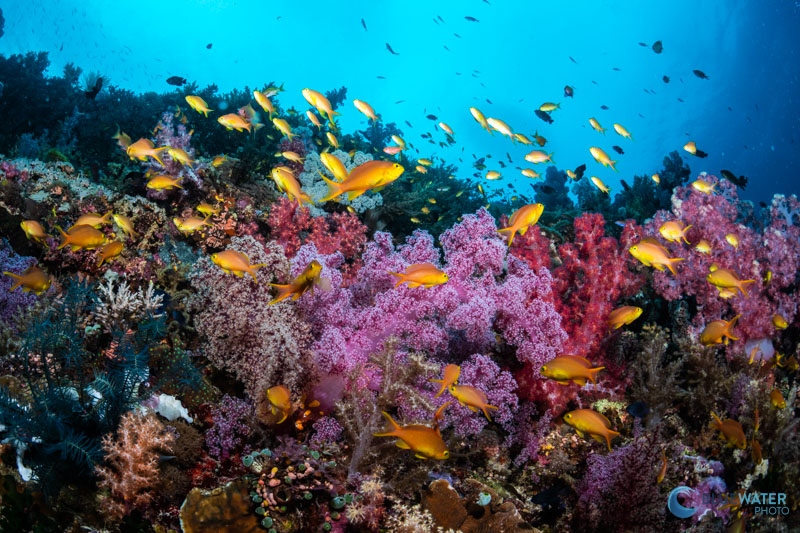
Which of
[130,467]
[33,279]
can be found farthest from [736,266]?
[33,279]

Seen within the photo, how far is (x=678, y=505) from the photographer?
3336 mm

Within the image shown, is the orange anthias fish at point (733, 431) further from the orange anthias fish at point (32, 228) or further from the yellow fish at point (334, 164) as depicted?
the orange anthias fish at point (32, 228)

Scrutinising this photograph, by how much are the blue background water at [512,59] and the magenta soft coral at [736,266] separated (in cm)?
4870

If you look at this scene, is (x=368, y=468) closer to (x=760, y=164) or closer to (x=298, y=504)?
(x=298, y=504)

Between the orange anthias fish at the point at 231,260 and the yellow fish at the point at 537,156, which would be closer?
the orange anthias fish at the point at 231,260

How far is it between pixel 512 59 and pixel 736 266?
4098 inches

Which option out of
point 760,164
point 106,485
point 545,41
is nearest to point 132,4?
point 545,41

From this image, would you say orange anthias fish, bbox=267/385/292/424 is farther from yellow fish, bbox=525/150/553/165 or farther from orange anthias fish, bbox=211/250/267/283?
yellow fish, bbox=525/150/553/165

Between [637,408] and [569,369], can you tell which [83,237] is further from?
[637,408]

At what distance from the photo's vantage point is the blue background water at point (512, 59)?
194 feet

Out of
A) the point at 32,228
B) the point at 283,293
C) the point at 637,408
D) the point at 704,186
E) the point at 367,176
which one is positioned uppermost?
the point at 704,186

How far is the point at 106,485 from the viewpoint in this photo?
247 centimetres

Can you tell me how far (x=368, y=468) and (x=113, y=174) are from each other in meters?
7.42

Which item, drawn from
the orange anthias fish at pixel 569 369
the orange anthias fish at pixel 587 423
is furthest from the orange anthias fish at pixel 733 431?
the orange anthias fish at pixel 569 369
